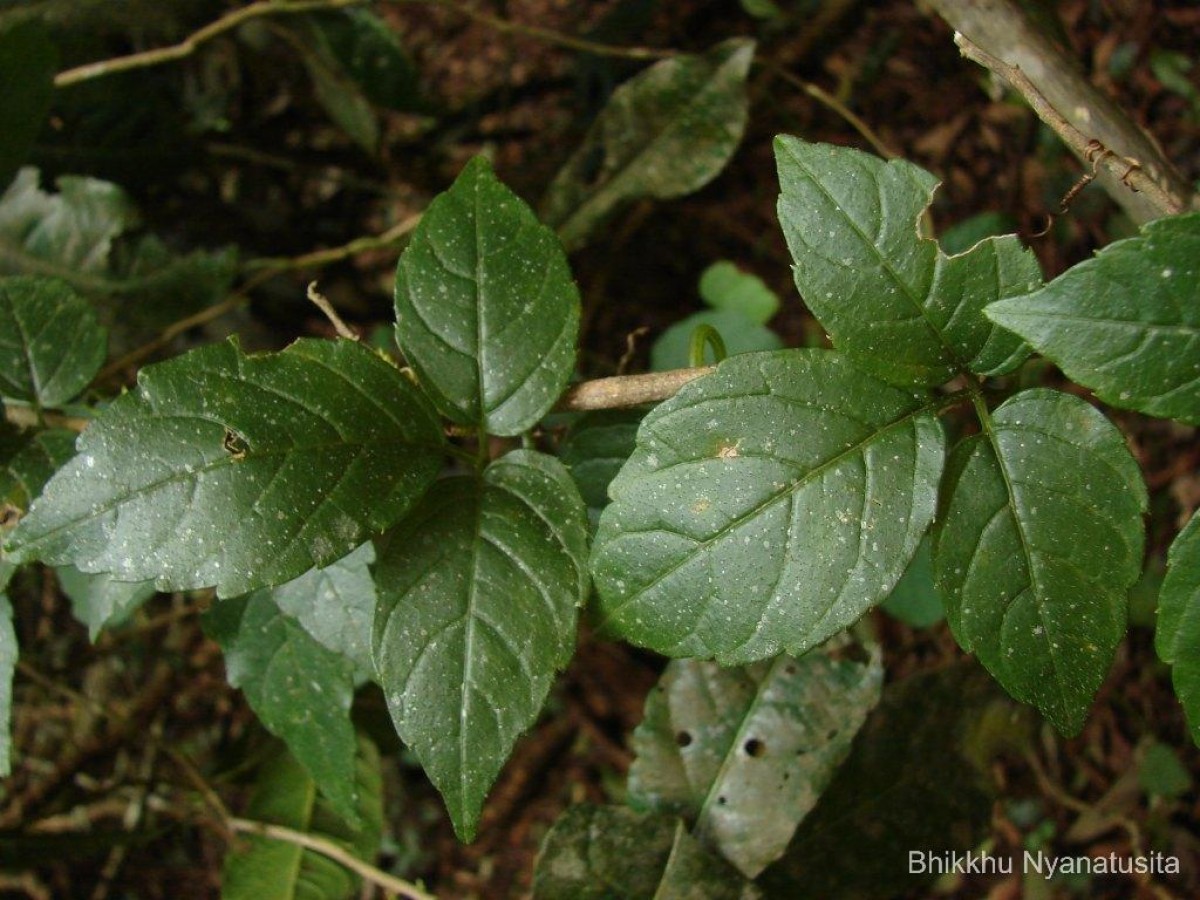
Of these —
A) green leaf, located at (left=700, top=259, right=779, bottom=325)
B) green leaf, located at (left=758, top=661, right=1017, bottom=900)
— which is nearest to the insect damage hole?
green leaf, located at (left=758, top=661, right=1017, bottom=900)

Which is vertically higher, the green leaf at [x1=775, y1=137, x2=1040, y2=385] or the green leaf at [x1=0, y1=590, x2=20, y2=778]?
the green leaf at [x1=775, y1=137, x2=1040, y2=385]

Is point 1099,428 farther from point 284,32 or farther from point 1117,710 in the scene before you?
point 284,32

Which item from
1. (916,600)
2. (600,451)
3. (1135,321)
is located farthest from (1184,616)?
(916,600)

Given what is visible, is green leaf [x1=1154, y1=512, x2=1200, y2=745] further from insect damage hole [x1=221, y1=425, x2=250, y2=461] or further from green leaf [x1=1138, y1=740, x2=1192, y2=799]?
green leaf [x1=1138, y1=740, x2=1192, y2=799]

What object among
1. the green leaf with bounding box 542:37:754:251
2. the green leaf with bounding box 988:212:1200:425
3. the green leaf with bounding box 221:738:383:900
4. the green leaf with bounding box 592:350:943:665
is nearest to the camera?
the green leaf with bounding box 988:212:1200:425

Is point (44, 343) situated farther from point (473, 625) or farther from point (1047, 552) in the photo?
point (1047, 552)

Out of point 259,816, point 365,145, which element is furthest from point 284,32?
point 259,816

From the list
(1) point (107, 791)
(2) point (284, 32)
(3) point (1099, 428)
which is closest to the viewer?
(3) point (1099, 428)
